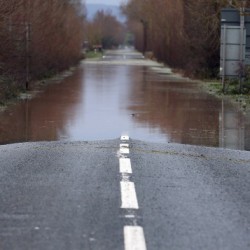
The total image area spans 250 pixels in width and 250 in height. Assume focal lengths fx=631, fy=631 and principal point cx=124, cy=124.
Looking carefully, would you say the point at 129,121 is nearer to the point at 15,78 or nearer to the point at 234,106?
the point at 234,106

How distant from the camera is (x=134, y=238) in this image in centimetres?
543

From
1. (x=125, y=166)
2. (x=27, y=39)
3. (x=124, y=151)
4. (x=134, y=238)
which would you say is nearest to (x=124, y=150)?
(x=124, y=151)

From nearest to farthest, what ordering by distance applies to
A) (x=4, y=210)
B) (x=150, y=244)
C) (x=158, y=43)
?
(x=150, y=244), (x=4, y=210), (x=158, y=43)

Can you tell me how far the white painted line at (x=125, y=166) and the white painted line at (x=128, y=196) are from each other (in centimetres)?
77

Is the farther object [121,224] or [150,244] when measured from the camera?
[121,224]

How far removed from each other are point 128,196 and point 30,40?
18889mm

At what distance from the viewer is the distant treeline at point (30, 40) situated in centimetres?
2050

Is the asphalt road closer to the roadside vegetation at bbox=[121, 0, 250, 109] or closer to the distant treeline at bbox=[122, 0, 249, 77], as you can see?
the roadside vegetation at bbox=[121, 0, 250, 109]

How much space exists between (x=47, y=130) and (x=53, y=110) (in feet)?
14.0

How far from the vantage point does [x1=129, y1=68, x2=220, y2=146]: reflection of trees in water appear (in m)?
13.2

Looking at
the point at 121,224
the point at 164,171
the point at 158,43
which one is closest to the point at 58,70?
the point at 158,43

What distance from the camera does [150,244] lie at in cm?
530

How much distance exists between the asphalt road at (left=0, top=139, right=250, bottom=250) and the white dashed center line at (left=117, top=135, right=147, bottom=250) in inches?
0.4

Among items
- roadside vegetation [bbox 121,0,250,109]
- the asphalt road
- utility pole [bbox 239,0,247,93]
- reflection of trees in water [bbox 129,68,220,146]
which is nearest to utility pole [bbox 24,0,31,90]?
reflection of trees in water [bbox 129,68,220,146]
